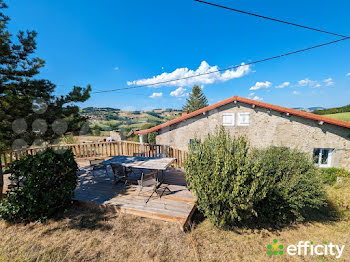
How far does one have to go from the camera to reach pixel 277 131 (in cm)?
927

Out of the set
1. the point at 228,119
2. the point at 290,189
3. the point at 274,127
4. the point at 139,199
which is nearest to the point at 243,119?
the point at 228,119

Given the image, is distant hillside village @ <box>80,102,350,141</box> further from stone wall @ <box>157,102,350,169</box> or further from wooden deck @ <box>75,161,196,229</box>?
wooden deck @ <box>75,161,196,229</box>

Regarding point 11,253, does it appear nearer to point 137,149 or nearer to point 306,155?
point 137,149

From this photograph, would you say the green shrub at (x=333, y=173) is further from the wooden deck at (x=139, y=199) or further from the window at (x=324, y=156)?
the wooden deck at (x=139, y=199)

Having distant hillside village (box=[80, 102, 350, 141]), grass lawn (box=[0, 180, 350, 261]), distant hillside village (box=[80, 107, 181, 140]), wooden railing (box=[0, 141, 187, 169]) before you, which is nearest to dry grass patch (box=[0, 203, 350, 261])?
grass lawn (box=[0, 180, 350, 261])

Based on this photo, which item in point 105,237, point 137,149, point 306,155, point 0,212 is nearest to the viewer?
point 105,237

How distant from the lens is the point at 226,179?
3400 mm

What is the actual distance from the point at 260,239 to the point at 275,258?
0.51 meters

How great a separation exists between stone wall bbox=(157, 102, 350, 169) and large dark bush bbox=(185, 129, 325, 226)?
423 cm

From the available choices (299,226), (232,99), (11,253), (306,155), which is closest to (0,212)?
(11,253)

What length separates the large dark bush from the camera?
337cm

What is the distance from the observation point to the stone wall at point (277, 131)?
328 inches

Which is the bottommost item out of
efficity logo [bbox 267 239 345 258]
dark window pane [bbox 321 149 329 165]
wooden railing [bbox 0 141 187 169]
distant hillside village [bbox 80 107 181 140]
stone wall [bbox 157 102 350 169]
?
efficity logo [bbox 267 239 345 258]

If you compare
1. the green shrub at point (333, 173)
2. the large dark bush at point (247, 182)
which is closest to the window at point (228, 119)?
the green shrub at point (333, 173)
